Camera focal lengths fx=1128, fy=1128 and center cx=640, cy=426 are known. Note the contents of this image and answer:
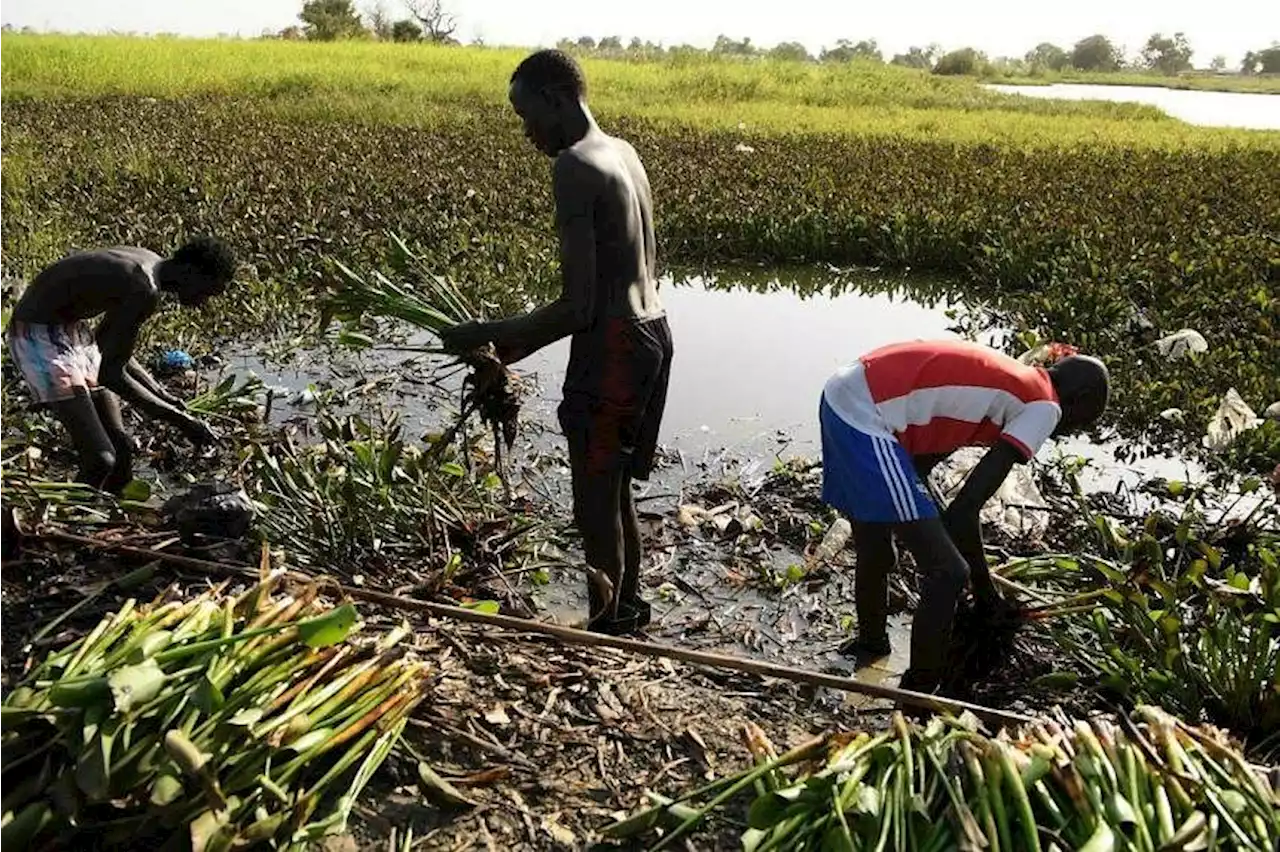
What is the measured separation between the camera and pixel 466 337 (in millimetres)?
3209

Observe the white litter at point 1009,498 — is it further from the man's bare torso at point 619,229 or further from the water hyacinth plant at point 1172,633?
the man's bare torso at point 619,229

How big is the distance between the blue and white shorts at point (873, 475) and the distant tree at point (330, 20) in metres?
38.0

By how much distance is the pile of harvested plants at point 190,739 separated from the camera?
1.81 metres

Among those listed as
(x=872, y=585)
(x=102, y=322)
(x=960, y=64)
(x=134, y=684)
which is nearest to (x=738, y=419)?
(x=872, y=585)

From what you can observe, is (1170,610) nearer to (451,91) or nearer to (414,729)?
(414,729)

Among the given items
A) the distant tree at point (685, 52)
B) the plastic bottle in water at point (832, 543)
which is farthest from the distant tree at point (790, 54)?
the plastic bottle in water at point (832, 543)

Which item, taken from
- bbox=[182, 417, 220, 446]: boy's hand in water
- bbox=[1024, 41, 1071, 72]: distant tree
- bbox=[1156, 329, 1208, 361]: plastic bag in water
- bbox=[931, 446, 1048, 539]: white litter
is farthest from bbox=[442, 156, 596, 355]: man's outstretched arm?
bbox=[1024, 41, 1071, 72]: distant tree

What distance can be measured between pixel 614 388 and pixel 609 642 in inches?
32.0

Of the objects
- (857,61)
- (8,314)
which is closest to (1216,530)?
(8,314)

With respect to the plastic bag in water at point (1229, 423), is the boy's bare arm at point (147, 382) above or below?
above

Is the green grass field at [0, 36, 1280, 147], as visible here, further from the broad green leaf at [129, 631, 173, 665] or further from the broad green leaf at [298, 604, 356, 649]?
the broad green leaf at [129, 631, 173, 665]

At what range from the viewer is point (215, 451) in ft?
15.7

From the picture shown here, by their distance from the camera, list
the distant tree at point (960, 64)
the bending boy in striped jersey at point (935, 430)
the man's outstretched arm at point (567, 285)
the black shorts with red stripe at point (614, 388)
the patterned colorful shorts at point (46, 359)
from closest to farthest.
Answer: the bending boy in striped jersey at point (935, 430) → the man's outstretched arm at point (567, 285) → the black shorts with red stripe at point (614, 388) → the patterned colorful shorts at point (46, 359) → the distant tree at point (960, 64)

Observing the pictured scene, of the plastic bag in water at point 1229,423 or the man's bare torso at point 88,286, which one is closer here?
the man's bare torso at point 88,286
